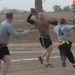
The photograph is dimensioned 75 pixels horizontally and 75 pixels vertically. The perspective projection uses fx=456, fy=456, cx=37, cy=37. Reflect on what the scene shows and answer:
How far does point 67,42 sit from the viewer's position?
1540 cm

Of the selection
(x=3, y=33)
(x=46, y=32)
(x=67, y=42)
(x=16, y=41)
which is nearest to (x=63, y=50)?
(x=67, y=42)

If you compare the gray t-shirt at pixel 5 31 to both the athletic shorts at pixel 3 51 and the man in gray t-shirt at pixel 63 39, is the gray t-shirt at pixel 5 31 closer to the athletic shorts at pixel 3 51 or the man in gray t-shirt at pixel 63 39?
the athletic shorts at pixel 3 51

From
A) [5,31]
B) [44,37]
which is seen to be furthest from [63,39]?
[5,31]

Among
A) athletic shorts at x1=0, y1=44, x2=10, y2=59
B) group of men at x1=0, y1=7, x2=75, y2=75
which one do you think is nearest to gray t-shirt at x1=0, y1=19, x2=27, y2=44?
group of men at x1=0, y1=7, x2=75, y2=75

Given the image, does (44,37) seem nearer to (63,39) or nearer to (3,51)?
(63,39)

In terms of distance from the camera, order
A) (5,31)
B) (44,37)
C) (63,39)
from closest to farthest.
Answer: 1. (5,31)
2. (63,39)
3. (44,37)

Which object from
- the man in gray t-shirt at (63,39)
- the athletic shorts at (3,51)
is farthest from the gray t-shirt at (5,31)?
the man in gray t-shirt at (63,39)

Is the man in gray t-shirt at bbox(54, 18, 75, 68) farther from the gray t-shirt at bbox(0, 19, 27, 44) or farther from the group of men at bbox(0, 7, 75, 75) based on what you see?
the gray t-shirt at bbox(0, 19, 27, 44)

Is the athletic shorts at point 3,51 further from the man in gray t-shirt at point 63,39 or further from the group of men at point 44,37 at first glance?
the man in gray t-shirt at point 63,39

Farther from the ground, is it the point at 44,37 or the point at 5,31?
the point at 5,31

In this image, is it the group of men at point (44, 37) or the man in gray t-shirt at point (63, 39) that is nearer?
the group of men at point (44, 37)

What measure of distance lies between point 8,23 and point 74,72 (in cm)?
329

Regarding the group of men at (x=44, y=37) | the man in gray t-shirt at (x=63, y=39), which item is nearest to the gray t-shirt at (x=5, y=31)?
the group of men at (x=44, y=37)

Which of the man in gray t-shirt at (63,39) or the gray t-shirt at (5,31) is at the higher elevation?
the gray t-shirt at (5,31)
